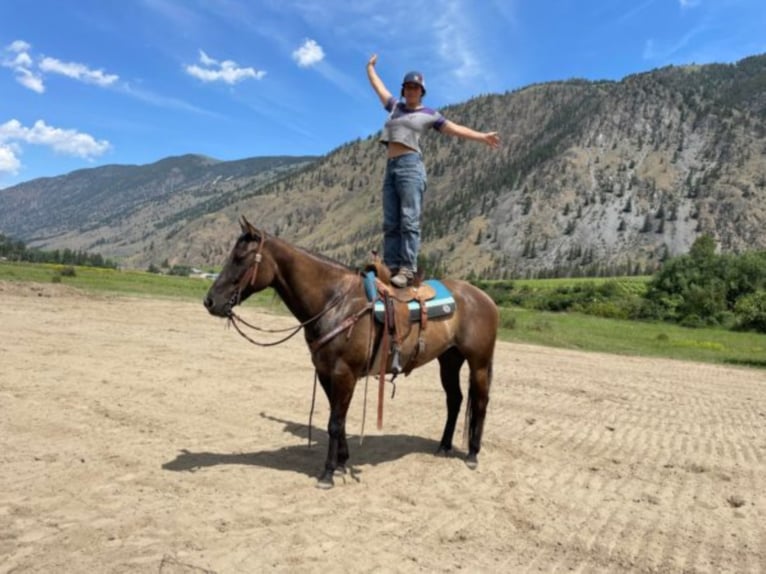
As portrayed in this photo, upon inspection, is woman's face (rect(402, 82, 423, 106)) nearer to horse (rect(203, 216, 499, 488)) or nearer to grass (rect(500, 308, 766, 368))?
horse (rect(203, 216, 499, 488))

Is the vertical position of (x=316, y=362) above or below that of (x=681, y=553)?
above

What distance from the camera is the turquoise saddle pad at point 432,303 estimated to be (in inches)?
268

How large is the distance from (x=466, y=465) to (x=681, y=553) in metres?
2.88

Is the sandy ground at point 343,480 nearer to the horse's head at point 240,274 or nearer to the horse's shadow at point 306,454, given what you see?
the horse's shadow at point 306,454

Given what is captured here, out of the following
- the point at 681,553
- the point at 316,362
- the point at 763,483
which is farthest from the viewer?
the point at 763,483

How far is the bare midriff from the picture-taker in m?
7.20

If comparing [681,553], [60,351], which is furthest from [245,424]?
[60,351]

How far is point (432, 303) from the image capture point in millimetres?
7230

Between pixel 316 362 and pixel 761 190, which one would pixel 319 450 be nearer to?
pixel 316 362

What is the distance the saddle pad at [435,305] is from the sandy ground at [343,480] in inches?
81.4

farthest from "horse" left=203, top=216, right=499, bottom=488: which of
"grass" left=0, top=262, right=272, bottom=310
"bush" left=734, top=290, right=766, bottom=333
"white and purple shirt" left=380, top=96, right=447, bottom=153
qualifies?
"bush" left=734, top=290, right=766, bottom=333

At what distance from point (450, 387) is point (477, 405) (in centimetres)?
62

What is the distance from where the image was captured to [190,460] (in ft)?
22.7

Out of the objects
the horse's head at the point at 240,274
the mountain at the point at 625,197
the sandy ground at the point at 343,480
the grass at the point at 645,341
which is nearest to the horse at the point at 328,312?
the horse's head at the point at 240,274
